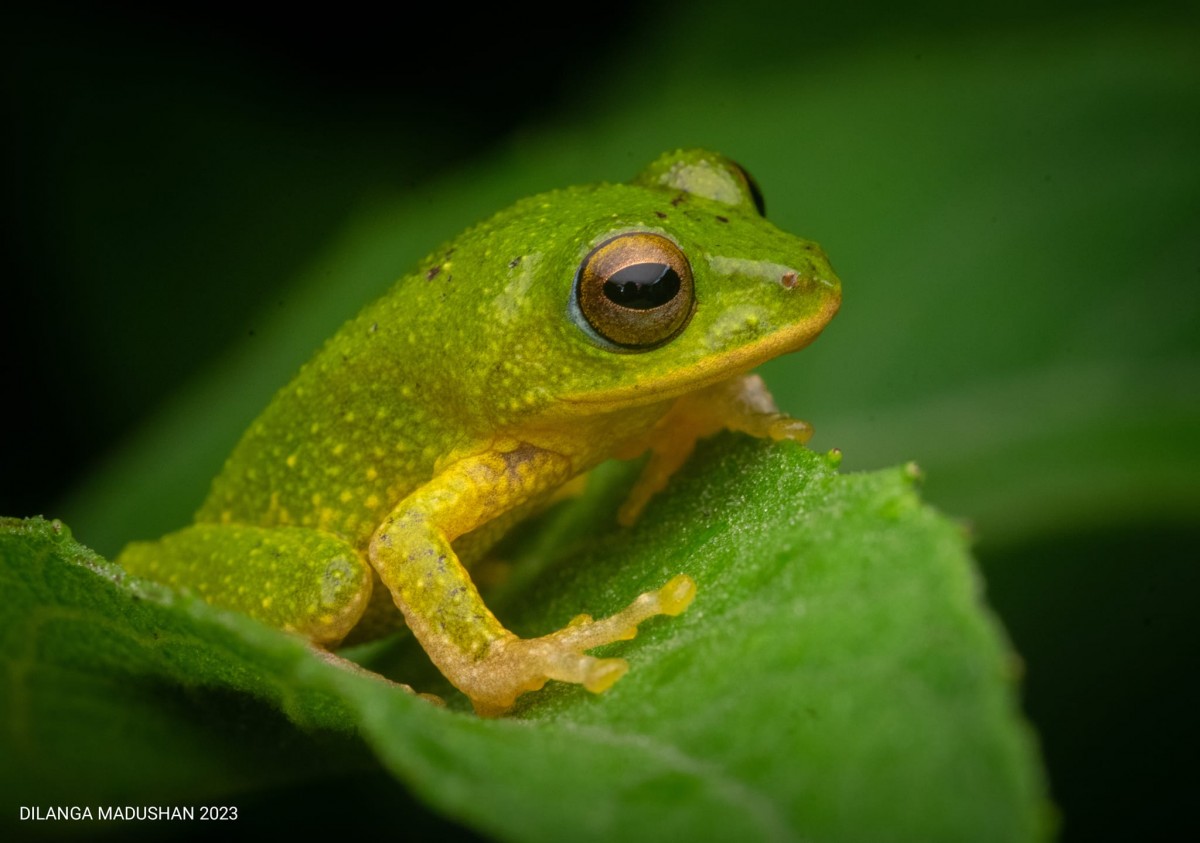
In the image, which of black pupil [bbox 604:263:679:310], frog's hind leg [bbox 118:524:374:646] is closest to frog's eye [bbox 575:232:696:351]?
black pupil [bbox 604:263:679:310]

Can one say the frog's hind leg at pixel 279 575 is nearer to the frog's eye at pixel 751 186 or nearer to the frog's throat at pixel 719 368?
the frog's throat at pixel 719 368

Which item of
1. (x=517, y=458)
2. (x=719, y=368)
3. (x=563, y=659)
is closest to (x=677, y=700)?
(x=563, y=659)

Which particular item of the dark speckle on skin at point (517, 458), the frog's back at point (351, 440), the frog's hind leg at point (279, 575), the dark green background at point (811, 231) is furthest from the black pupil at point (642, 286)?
the dark green background at point (811, 231)

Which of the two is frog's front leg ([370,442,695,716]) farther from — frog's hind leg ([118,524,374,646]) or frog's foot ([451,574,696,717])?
frog's hind leg ([118,524,374,646])

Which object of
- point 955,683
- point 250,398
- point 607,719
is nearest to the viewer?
point 955,683

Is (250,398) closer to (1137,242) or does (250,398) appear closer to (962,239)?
(962,239)

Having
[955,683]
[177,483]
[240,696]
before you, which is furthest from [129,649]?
[177,483]
